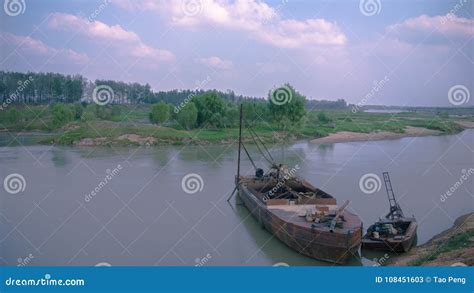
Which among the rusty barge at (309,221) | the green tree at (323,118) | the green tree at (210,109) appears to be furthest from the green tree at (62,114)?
the green tree at (323,118)

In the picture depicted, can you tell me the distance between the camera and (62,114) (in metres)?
17.7

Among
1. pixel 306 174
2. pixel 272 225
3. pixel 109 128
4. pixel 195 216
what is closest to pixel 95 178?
pixel 195 216

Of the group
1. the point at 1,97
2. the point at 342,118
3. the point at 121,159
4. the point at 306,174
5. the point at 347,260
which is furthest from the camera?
the point at 342,118

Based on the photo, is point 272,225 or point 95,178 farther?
point 95,178

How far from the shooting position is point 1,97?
36.8 ft

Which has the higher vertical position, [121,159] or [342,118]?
[342,118]

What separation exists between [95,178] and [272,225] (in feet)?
20.1

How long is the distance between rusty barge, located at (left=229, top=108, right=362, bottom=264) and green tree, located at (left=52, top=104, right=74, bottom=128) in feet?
36.2

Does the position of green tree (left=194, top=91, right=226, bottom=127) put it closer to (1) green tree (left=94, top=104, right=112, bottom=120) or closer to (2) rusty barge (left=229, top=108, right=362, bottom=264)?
(1) green tree (left=94, top=104, right=112, bottom=120)

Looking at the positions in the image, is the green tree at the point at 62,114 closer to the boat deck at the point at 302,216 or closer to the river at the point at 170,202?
the river at the point at 170,202

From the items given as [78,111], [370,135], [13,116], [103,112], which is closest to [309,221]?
[13,116]

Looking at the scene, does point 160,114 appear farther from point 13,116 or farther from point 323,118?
point 323,118

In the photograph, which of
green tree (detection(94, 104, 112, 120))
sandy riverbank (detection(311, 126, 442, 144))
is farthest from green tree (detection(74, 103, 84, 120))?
sandy riverbank (detection(311, 126, 442, 144))

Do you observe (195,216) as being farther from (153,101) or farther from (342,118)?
(342,118)
